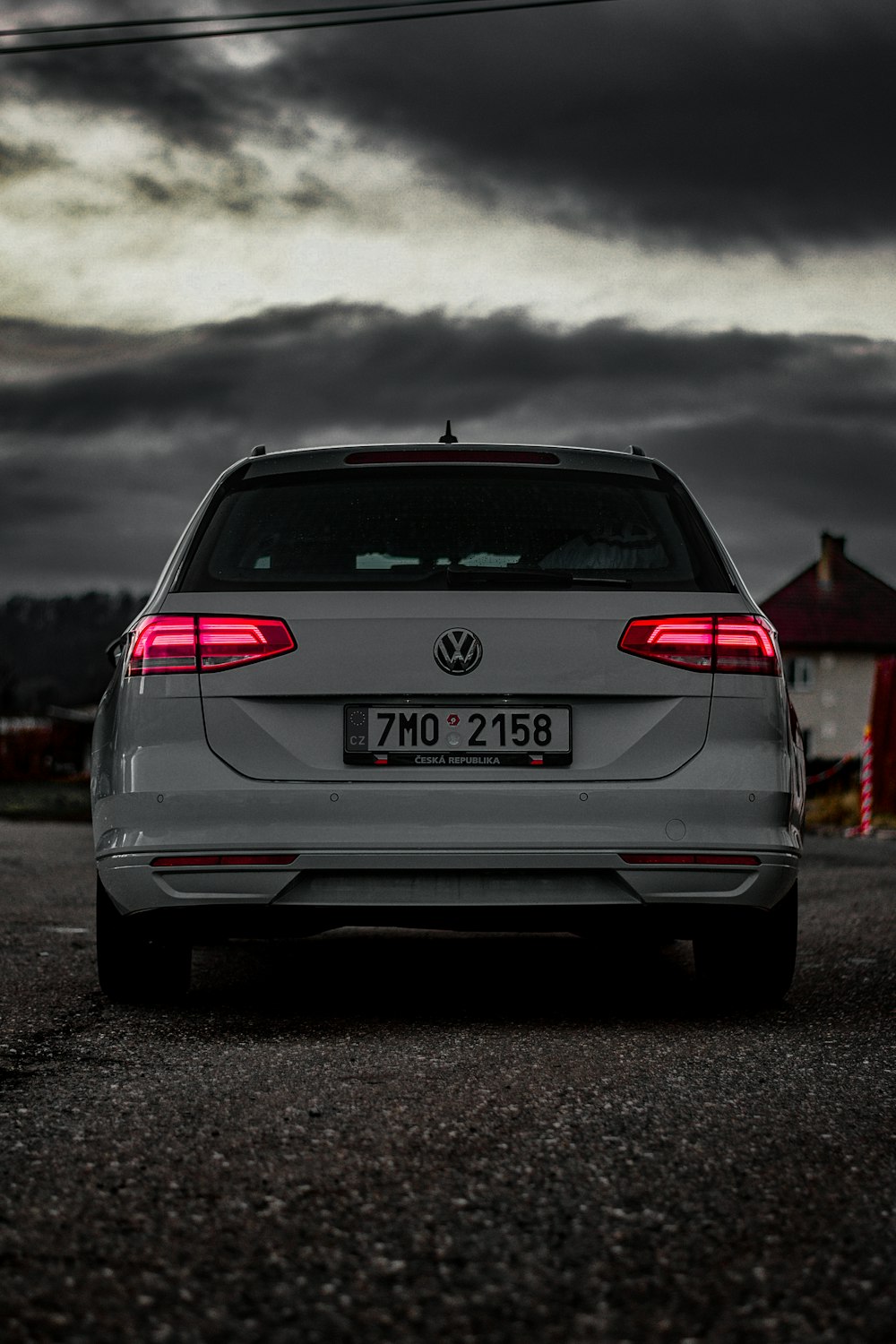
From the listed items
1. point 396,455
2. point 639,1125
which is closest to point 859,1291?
point 639,1125

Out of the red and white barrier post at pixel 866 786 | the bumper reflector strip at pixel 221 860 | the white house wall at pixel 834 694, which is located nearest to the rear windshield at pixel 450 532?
the bumper reflector strip at pixel 221 860

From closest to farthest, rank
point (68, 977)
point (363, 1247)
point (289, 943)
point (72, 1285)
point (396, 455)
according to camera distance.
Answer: point (72, 1285) < point (363, 1247) < point (396, 455) < point (68, 977) < point (289, 943)

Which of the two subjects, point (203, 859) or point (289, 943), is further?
point (289, 943)

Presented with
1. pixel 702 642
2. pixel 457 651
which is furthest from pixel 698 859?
pixel 457 651

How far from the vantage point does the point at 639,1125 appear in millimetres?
3182

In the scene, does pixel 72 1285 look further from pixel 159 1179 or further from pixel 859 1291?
pixel 859 1291

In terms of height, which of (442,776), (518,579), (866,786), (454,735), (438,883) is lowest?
(866,786)

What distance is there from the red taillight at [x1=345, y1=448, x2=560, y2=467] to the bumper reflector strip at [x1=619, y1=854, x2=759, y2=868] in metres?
1.27

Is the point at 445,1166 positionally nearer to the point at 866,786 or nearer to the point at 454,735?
the point at 454,735

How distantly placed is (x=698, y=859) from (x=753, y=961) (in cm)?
72

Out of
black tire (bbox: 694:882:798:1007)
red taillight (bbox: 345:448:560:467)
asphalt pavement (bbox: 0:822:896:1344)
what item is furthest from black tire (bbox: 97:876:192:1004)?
black tire (bbox: 694:882:798:1007)

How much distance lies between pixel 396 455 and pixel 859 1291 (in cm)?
295

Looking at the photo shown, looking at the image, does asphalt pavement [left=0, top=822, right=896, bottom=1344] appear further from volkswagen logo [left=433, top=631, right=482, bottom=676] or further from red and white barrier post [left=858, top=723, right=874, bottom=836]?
red and white barrier post [left=858, top=723, right=874, bottom=836]

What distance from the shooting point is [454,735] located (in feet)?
13.3
